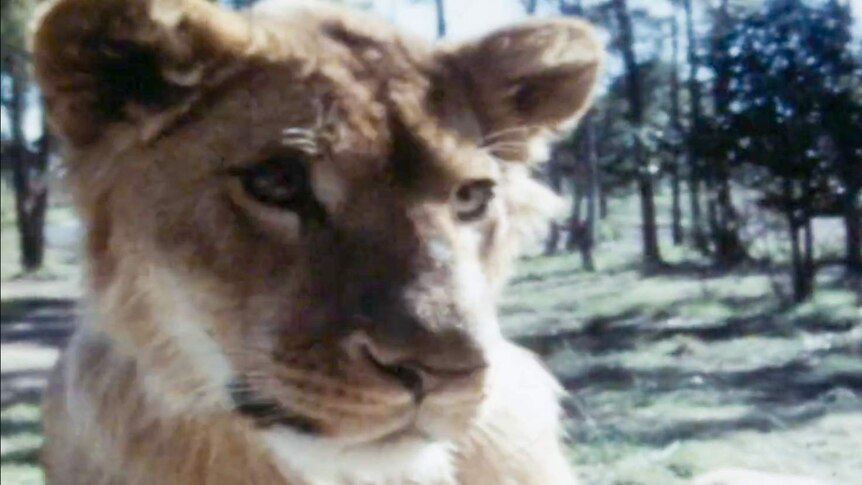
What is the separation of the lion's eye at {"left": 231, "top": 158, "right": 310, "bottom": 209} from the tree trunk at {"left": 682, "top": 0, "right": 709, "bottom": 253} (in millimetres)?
992

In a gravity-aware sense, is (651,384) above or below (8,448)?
above

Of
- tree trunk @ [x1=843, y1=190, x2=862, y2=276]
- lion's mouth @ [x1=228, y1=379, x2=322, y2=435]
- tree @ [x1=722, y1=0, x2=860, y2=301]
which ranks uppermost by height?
tree @ [x1=722, y1=0, x2=860, y2=301]

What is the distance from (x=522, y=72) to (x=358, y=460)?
56 cm

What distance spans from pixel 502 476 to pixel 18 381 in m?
5.29

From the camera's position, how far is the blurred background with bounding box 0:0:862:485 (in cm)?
226

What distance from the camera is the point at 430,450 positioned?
1.64 metres

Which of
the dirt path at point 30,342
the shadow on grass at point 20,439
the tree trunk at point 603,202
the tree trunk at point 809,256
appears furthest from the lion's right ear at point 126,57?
the dirt path at point 30,342

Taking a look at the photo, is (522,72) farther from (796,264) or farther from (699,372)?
(699,372)

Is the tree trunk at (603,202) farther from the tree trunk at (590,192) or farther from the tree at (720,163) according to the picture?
the tree at (720,163)

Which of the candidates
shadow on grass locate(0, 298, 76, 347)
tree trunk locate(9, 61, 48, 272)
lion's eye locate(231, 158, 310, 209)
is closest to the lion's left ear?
lion's eye locate(231, 158, 310, 209)

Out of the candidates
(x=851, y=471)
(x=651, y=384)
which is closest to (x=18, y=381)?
(x=651, y=384)

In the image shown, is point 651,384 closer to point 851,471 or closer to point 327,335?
point 851,471

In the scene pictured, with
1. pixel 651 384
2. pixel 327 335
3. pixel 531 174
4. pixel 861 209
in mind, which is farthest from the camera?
pixel 651 384

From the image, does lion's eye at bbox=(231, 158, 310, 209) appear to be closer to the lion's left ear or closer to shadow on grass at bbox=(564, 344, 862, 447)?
the lion's left ear
